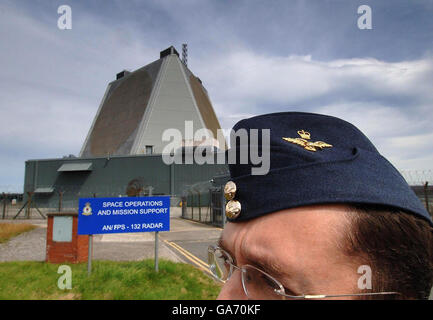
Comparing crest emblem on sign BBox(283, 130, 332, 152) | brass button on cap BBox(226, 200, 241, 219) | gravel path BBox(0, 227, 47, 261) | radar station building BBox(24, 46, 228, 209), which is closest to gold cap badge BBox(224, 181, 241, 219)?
brass button on cap BBox(226, 200, 241, 219)

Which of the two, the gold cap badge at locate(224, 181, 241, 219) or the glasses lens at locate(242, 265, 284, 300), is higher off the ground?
the gold cap badge at locate(224, 181, 241, 219)

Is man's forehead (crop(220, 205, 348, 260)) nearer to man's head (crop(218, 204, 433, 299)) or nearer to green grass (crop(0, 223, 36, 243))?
man's head (crop(218, 204, 433, 299))

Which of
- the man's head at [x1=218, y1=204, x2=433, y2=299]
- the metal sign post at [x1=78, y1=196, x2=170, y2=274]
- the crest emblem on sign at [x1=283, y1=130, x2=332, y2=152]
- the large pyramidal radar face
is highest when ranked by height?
the large pyramidal radar face

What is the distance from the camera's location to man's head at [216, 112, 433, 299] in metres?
0.83

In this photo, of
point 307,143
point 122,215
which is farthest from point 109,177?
point 307,143

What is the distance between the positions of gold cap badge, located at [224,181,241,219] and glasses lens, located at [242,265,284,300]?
0.23 metres

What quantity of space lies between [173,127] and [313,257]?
120 feet

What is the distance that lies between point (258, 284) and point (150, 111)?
37.3m

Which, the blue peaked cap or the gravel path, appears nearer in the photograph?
the blue peaked cap

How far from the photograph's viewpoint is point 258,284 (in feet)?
3.06

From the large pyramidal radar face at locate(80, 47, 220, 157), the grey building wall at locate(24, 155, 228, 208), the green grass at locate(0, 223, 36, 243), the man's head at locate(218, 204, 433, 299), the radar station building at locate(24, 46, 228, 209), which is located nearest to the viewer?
the man's head at locate(218, 204, 433, 299)

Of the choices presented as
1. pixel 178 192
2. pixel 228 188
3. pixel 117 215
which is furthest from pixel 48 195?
pixel 228 188

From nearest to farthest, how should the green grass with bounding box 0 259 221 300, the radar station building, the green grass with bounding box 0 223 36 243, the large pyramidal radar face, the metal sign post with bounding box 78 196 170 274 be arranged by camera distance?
the green grass with bounding box 0 259 221 300
the metal sign post with bounding box 78 196 170 274
the green grass with bounding box 0 223 36 243
the radar station building
the large pyramidal radar face
